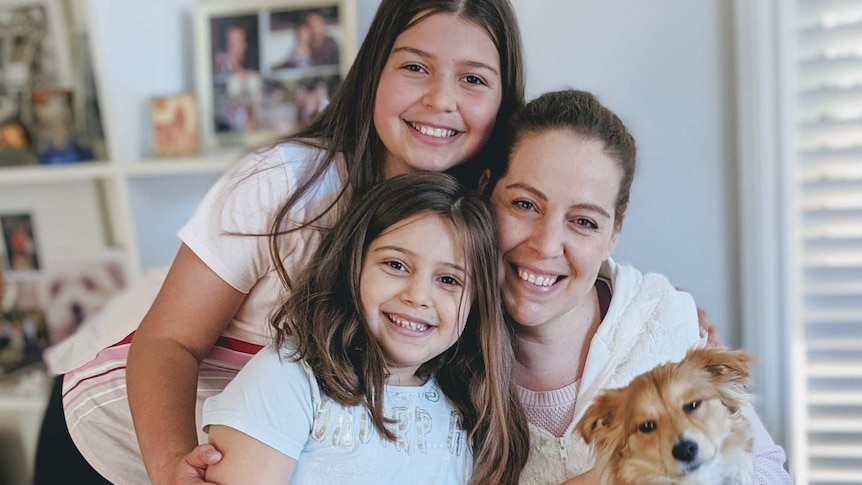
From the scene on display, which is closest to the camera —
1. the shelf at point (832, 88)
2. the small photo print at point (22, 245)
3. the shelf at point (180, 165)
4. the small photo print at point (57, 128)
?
the shelf at point (832, 88)

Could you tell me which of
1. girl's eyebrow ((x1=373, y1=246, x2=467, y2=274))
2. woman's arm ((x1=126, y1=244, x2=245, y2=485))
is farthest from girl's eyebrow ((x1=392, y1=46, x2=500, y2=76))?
woman's arm ((x1=126, y1=244, x2=245, y2=485))

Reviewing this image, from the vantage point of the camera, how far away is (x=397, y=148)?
1213 millimetres

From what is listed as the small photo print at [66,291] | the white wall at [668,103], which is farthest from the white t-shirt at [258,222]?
the small photo print at [66,291]

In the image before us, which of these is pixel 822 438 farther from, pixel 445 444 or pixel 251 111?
pixel 251 111

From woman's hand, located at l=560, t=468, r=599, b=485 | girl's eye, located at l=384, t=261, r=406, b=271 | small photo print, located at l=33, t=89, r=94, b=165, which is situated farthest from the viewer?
small photo print, located at l=33, t=89, r=94, b=165

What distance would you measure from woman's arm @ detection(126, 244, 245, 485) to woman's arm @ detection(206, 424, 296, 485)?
0.50ft

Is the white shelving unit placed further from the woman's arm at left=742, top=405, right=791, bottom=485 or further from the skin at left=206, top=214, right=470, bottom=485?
the woman's arm at left=742, top=405, right=791, bottom=485

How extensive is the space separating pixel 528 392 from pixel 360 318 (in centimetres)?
28

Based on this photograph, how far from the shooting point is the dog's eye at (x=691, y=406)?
869mm

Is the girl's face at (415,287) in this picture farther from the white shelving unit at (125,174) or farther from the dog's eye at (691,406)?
the white shelving unit at (125,174)

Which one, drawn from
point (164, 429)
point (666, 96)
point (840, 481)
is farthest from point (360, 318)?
point (840, 481)

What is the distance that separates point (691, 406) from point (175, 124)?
A: 5.19 ft

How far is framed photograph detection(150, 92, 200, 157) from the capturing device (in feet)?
6.70

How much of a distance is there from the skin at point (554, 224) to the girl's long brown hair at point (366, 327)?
1.2 inches
